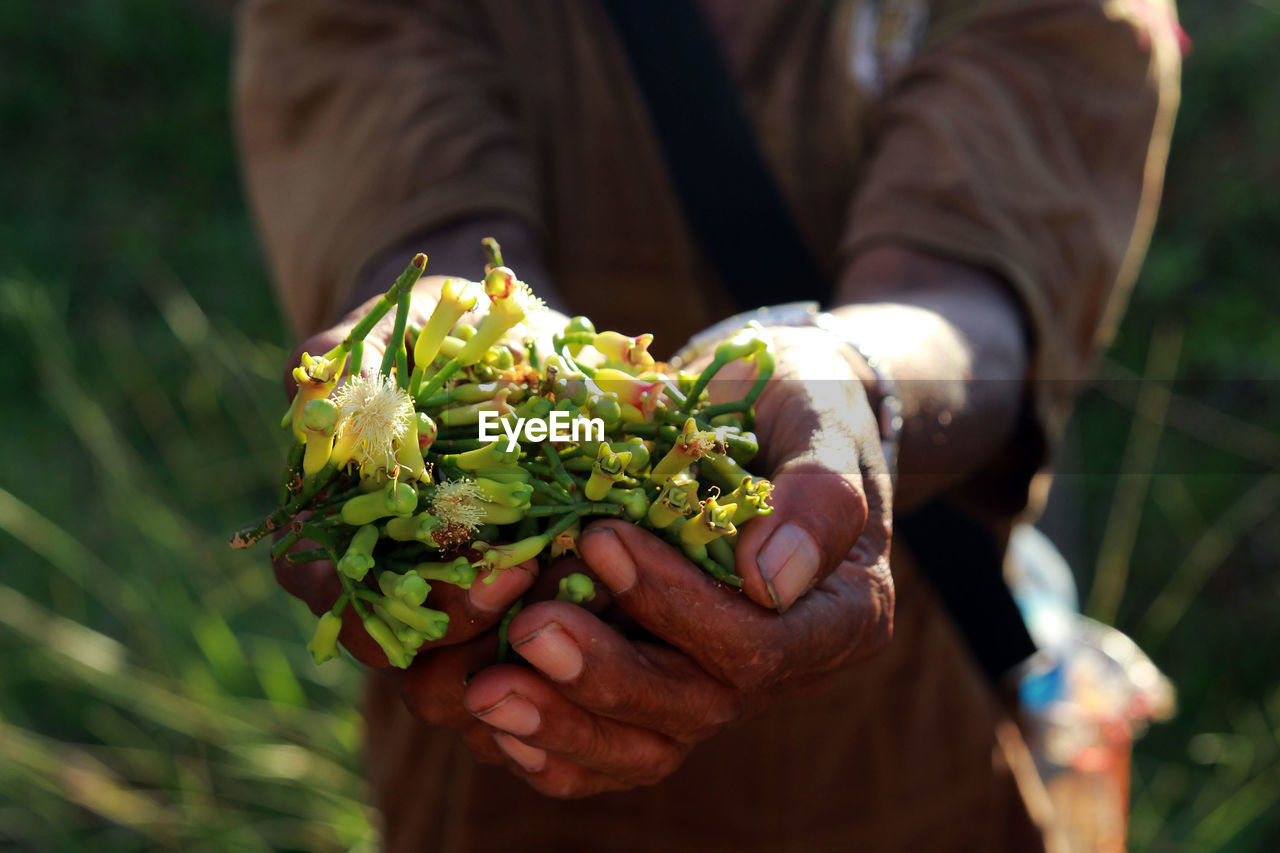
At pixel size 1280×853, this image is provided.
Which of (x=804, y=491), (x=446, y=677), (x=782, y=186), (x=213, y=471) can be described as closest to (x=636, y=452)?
(x=804, y=491)

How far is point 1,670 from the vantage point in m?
2.39

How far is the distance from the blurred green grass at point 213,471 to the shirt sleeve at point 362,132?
0.50m

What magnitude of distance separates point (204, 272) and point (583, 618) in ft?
10.6

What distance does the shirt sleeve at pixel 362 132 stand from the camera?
1.28 meters

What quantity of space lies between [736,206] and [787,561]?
2.08 ft

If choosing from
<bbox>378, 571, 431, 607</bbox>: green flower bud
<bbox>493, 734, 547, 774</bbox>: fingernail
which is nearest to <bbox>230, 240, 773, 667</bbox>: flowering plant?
<bbox>378, 571, 431, 607</bbox>: green flower bud

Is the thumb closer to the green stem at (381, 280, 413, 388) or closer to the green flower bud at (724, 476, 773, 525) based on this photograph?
the green flower bud at (724, 476, 773, 525)

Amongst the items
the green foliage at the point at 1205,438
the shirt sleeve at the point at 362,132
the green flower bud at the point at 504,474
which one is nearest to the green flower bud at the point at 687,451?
the green flower bud at the point at 504,474

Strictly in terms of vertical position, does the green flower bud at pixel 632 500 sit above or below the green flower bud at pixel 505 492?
below

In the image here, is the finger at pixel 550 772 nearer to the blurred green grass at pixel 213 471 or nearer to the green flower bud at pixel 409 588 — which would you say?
the green flower bud at pixel 409 588

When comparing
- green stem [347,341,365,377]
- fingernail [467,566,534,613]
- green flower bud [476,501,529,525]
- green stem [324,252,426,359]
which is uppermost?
green stem [324,252,426,359]

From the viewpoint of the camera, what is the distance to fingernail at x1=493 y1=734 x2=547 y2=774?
34.5 inches

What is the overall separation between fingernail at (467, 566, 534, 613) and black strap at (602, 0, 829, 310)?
2.10ft

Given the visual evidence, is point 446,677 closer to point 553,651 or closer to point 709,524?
point 553,651
